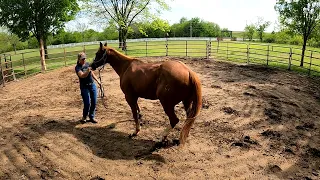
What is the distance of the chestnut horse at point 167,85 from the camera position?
458cm

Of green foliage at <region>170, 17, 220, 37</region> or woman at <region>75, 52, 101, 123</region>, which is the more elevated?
green foliage at <region>170, 17, 220, 37</region>

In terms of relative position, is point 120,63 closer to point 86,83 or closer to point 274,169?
point 86,83

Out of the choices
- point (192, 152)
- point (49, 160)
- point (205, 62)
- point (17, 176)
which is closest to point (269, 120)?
point (192, 152)

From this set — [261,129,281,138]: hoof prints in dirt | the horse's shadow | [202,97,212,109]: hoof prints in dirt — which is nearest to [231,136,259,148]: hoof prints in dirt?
[261,129,281,138]: hoof prints in dirt

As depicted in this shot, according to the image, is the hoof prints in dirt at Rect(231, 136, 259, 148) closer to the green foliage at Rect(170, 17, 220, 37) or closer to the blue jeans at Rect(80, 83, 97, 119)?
the blue jeans at Rect(80, 83, 97, 119)

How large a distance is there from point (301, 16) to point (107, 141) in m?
11.3

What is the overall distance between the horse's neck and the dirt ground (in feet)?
3.98

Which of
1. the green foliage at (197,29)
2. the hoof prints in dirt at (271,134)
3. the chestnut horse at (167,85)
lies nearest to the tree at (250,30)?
the green foliage at (197,29)

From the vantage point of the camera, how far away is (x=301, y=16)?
1235 centimetres

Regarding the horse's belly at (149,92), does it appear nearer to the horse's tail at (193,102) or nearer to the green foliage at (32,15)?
the horse's tail at (193,102)

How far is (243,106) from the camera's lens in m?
6.98

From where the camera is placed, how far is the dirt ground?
407cm

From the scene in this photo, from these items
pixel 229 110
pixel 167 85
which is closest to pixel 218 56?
pixel 229 110

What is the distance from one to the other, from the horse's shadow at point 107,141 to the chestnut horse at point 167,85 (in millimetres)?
322
